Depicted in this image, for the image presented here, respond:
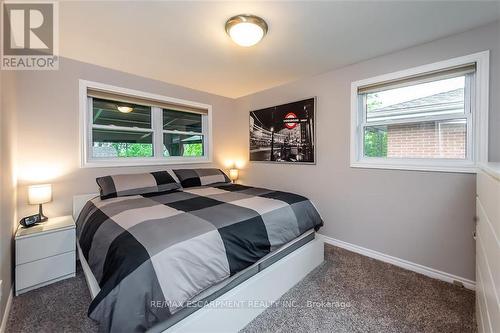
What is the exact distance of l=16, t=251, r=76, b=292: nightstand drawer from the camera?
1793mm

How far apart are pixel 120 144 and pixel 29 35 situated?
1.38m

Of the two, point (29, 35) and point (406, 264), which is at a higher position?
point (29, 35)

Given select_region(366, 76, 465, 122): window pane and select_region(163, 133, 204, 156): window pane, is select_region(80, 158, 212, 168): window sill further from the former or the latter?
select_region(366, 76, 465, 122): window pane

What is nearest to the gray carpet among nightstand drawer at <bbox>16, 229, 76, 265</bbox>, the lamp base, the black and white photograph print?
nightstand drawer at <bbox>16, 229, 76, 265</bbox>

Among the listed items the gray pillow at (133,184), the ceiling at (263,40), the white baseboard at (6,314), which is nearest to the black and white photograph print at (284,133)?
the ceiling at (263,40)

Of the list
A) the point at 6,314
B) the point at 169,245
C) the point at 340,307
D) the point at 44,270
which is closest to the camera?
the point at 169,245

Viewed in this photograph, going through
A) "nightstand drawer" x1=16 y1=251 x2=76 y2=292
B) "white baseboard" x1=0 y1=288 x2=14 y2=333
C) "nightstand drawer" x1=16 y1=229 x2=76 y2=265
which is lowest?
"white baseboard" x1=0 y1=288 x2=14 y2=333

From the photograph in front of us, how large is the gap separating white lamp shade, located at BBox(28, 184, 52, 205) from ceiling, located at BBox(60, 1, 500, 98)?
4.80ft

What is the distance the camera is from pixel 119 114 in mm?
2938

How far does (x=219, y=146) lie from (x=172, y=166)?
96cm

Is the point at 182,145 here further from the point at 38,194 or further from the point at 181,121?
the point at 38,194

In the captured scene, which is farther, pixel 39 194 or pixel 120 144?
pixel 120 144

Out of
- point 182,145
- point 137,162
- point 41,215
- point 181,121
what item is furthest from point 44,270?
Result: point 181,121

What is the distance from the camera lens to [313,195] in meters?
3.00
